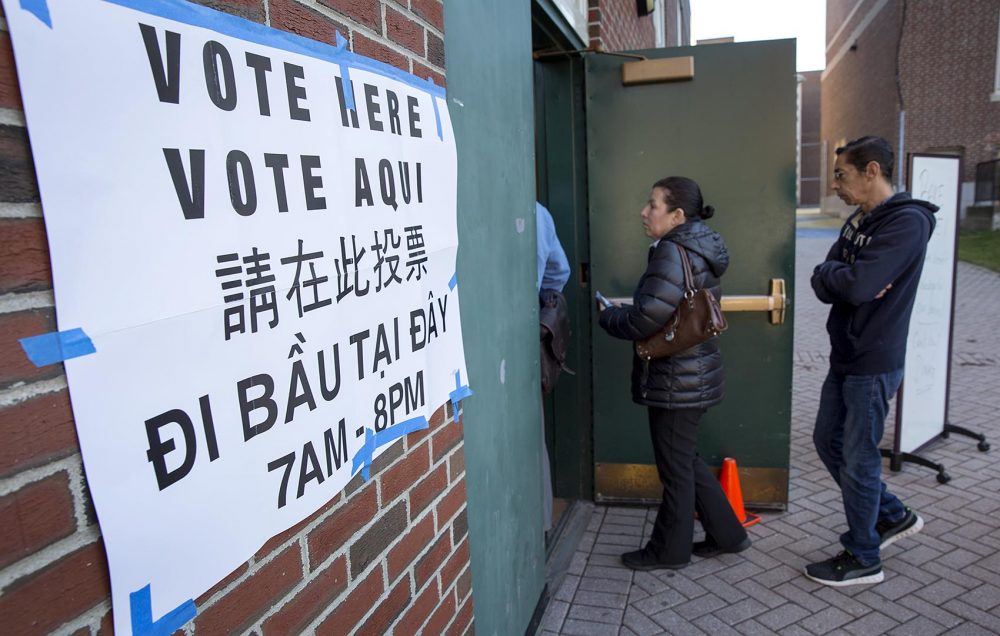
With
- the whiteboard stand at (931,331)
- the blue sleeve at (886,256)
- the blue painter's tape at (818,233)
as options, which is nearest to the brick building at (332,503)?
the blue sleeve at (886,256)

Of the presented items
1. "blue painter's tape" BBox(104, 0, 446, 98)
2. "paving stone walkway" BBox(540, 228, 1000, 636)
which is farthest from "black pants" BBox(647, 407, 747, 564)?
"blue painter's tape" BBox(104, 0, 446, 98)

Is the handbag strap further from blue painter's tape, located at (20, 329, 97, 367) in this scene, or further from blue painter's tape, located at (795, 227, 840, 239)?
blue painter's tape, located at (795, 227, 840, 239)

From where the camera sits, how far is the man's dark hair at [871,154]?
9.82 feet

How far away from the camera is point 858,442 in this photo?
3.09 m

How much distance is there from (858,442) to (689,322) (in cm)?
94

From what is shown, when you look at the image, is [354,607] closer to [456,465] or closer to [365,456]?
[365,456]

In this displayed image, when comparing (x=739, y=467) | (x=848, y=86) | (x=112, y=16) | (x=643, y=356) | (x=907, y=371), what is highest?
(x=848, y=86)

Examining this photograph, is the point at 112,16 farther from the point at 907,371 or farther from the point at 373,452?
the point at 907,371

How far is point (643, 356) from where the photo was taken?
10.5ft

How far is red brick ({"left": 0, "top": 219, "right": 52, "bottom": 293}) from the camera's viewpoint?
2.50 ft

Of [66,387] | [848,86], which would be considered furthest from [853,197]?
[848,86]

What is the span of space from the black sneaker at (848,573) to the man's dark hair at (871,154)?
179 cm

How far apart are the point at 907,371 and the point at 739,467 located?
1445 mm

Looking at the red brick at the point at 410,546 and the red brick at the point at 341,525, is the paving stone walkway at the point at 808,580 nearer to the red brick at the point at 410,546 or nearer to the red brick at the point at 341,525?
the red brick at the point at 410,546
